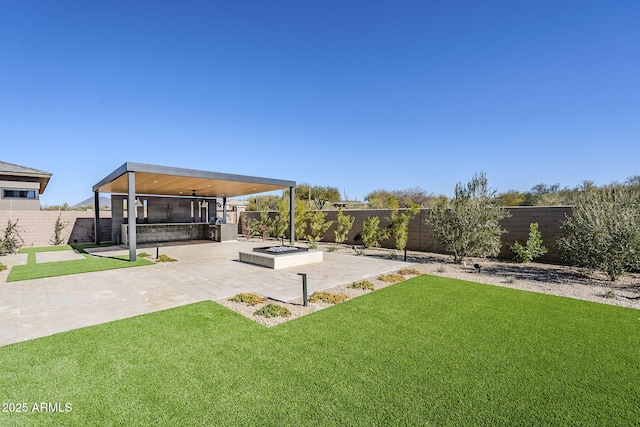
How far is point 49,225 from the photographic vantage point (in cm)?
1556

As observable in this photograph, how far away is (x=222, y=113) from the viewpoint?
15.9m

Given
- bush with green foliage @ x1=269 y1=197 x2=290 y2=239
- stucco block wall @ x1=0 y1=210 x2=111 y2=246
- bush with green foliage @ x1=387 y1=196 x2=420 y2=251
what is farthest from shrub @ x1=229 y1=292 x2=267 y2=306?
stucco block wall @ x1=0 y1=210 x2=111 y2=246

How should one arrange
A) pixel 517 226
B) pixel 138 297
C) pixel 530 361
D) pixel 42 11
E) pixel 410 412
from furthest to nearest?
pixel 517 226 < pixel 42 11 < pixel 138 297 < pixel 530 361 < pixel 410 412

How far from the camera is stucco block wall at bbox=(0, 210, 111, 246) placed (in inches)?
Answer: 571

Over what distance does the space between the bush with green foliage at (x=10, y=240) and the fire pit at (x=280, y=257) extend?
434 inches

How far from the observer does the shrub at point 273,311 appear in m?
4.89

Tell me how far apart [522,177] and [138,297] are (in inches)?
1214

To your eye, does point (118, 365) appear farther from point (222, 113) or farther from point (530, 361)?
point (222, 113)

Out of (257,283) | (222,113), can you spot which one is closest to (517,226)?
(257,283)

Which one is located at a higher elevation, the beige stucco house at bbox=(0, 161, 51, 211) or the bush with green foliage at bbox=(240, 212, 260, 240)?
the beige stucco house at bbox=(0, 161, 51, 211)

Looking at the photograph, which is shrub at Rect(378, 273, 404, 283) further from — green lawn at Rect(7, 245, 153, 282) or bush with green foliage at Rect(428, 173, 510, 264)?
green lawn at Rect(7, 245, 153, 282)

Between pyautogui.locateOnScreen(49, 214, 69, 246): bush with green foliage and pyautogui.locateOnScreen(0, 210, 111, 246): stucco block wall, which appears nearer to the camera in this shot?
pyautogui.locateOnScreen(0, 210, 111, 246): stucco block wall

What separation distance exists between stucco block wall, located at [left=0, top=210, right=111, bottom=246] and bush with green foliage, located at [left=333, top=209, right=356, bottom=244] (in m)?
14.6

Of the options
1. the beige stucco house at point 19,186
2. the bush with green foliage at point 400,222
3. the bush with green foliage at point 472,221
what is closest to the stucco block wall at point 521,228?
the bush with green foliage at point 400,222
